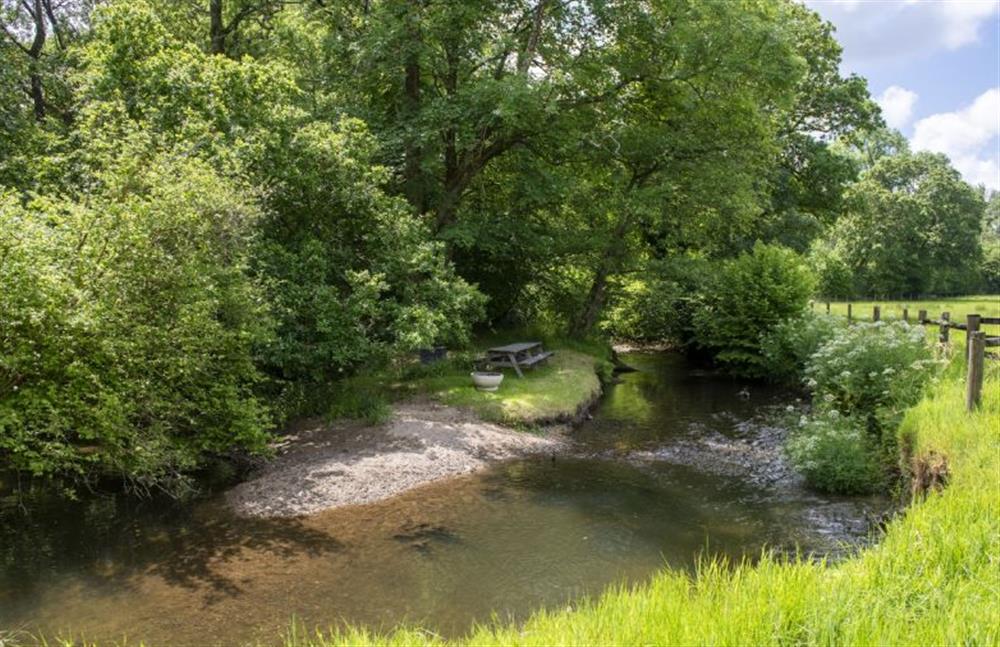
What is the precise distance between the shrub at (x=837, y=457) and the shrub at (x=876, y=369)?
60 centimetres

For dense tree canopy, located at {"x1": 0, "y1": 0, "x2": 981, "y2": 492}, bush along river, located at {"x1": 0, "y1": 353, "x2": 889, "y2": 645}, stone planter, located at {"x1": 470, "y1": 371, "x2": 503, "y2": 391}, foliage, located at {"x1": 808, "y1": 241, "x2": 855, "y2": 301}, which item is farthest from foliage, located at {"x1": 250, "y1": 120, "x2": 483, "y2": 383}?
foliage, located at {"x1": 808, "y1": 241, "x2": 855, "y2": 301}

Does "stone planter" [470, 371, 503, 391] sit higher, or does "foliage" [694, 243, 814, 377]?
"foliage" [694, 243, 814, 377]

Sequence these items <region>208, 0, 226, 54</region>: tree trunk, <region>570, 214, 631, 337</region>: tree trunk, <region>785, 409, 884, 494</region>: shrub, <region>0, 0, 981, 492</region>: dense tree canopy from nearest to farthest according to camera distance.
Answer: <region>0, 0, 981, 492</region>: dense tree canopy < <region>785, 409, 884, 494</region>: shrub < <region>208, 0, 226, 54</region>: tree trunk < <region>570, 214, 631, 337</region>: tree trunk

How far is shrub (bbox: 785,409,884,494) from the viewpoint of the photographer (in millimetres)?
9516

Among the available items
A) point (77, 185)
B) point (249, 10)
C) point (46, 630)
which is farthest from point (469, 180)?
point (46, 630)

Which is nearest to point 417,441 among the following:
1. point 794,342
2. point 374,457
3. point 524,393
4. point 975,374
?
point 374,457

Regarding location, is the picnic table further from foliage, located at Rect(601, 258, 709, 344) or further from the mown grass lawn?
foliage, located at Rect(601, 258, 709, 344)

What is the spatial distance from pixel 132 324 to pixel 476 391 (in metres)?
7.61

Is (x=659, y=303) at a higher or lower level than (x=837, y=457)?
higher

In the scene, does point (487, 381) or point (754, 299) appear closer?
point (487, 381)

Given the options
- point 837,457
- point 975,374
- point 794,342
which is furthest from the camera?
point 794,342

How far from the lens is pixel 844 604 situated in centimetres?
394

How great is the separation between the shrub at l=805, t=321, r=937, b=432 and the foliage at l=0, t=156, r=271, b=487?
9.42m

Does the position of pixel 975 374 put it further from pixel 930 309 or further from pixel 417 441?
pixel 930 309
